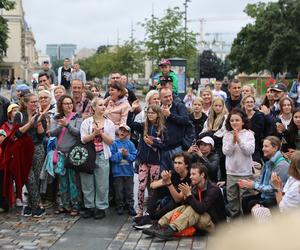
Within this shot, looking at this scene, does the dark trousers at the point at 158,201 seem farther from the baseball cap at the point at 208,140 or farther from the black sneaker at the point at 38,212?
the black sneaker at the point at 38,212

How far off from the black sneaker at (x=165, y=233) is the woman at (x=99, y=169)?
1554mm

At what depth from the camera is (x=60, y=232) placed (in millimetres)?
7875

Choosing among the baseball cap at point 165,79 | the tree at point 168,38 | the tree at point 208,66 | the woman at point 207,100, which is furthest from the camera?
the tree at point 208,66

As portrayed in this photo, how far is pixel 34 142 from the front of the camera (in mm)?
9055

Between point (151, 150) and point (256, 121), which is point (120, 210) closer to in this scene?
point (151, 150)

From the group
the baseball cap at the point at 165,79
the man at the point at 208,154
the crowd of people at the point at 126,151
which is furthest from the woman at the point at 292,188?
the baseball cap at the point at 165,79

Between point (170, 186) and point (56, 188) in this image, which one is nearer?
point (170, 186)

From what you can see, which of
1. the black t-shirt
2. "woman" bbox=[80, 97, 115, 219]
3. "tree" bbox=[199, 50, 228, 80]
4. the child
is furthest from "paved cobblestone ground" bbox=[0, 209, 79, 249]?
"tree" bbox=[199, 50, 228, 80]

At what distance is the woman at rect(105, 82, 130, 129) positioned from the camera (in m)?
9.51

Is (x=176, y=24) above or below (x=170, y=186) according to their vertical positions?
above

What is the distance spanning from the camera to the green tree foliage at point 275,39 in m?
62.5

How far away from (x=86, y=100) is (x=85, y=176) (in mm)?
1586

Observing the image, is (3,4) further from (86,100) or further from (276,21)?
(276,21)

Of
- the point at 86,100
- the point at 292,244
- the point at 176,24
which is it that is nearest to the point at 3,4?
the point at 176,24
